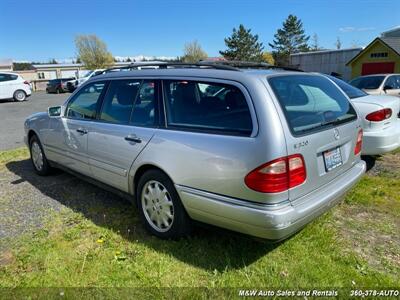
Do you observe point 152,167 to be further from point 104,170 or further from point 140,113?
point 104,170

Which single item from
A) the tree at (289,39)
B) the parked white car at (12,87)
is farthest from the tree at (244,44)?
the parked white car at (12,87)

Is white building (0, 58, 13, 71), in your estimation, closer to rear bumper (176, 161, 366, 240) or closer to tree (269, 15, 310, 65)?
tree (269, 15, 310, 65)

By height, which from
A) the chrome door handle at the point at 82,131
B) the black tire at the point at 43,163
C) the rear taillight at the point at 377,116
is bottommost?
the black tire at the point at 43,163

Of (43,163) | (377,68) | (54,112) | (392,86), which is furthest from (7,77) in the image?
(377,68)

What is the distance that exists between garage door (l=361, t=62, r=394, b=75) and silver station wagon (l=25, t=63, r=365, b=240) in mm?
26822

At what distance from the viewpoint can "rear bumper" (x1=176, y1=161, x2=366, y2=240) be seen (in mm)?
2432

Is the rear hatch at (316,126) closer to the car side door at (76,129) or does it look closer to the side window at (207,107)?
the side window at (207,107)

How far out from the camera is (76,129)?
4.22 metres

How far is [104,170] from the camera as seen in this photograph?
380 cm

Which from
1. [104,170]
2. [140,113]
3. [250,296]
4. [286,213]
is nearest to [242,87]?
[286,213]

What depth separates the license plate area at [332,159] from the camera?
9.25 ft

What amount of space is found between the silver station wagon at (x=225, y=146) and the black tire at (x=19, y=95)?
19.4m

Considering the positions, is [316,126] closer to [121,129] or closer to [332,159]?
[332,159]

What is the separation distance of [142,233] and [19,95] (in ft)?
67.7
